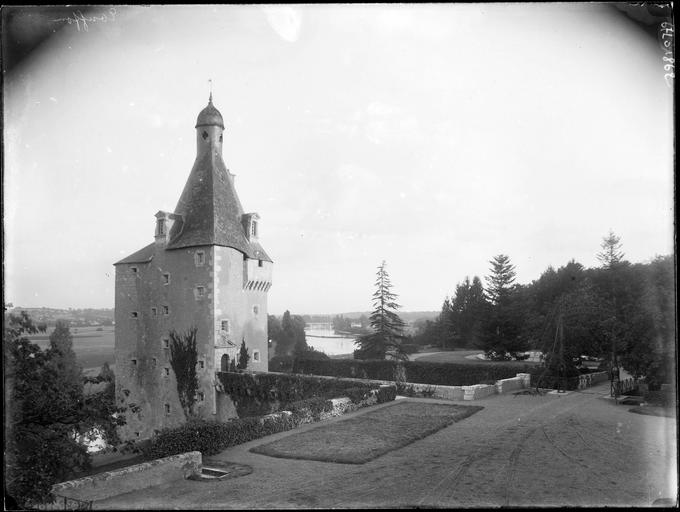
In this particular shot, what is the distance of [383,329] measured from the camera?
165ft

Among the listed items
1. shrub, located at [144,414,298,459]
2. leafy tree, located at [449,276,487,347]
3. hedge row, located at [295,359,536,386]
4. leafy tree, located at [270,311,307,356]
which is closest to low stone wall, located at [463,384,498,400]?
hedge row, located at [295,359,536,386]

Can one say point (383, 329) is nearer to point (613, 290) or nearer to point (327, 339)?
point (613, 290)

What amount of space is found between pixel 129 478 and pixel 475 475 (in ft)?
26.7

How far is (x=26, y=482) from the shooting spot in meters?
8.10

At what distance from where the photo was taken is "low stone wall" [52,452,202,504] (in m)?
11.0

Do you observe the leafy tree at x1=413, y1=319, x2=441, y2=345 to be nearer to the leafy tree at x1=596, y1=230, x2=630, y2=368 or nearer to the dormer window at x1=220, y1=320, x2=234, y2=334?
the leafy tree at x1=596, y1=230, x2=630, y2=368

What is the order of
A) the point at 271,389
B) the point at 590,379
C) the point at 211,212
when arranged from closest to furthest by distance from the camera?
the point at 271,389 → the point at 590,379 → the point at 211,212

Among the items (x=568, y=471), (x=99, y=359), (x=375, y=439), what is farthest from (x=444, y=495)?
(x=99, y=359)

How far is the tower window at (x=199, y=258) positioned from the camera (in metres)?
30.0

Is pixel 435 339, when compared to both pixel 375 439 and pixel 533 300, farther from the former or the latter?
pixel 375 439

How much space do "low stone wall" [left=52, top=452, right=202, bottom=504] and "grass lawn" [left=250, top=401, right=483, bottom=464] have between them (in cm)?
260

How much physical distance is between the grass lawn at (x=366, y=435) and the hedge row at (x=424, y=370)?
1243cm

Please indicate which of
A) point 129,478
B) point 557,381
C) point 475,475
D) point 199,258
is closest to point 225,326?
point 199,258

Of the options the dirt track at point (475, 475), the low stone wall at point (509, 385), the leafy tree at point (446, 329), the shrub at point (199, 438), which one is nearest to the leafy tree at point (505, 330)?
the leafy tree at point (446, 329)
